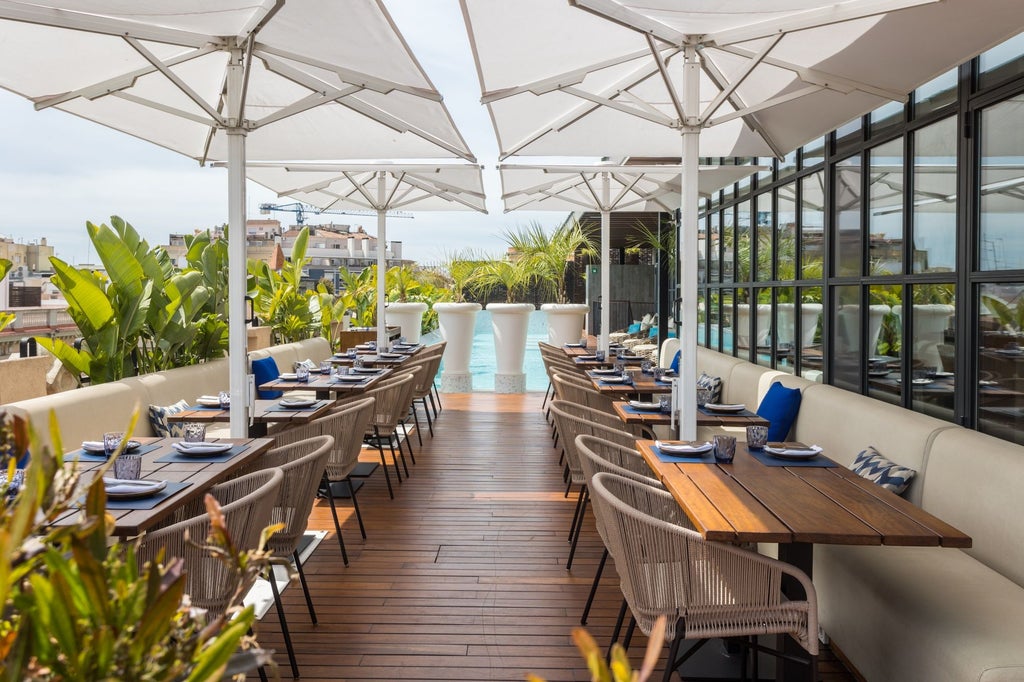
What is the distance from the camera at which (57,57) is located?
13.9 feet

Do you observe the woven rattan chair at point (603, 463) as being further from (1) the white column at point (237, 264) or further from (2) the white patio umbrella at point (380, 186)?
(2) the white patio umbrella at point (380, 186)

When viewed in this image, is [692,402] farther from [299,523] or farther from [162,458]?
[162,458]

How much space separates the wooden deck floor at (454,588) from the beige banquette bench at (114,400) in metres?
1.37

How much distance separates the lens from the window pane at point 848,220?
221 inches

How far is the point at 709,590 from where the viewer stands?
2697 mm

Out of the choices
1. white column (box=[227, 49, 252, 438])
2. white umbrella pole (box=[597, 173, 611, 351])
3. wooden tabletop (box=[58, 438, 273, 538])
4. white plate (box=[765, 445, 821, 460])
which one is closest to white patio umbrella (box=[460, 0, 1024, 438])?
white plate (box=[765, 445, 821, 460])

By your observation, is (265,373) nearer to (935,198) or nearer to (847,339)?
(847,339)

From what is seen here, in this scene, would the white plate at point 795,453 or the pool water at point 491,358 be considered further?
the pool water at point 491,358

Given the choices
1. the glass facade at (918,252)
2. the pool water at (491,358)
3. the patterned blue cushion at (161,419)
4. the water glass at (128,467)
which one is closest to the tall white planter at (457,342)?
the pool water at (491,358)

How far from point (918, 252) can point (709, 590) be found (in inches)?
114

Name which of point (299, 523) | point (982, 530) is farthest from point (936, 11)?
point (299, 523)

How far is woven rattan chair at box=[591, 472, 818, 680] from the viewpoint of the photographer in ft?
8.80

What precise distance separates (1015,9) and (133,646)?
3435 millimetres

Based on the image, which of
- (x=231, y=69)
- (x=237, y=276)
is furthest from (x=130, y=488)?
(x=231, y=69)
